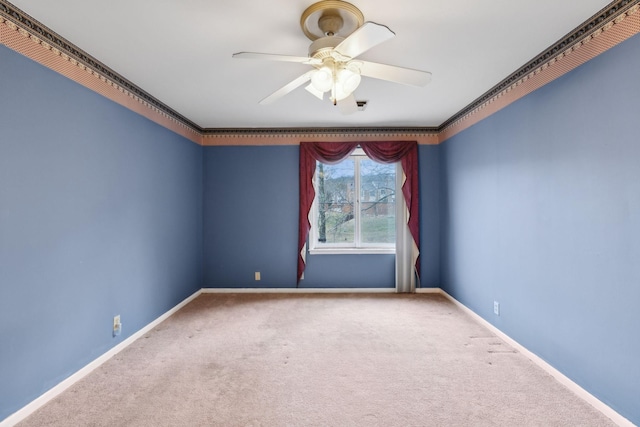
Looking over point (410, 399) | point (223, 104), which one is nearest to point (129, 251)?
point (223, 104)

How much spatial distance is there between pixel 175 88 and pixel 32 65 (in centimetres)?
116

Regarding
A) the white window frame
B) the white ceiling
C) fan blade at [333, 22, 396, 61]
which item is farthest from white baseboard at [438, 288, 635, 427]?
fan blade at [333, 22, 396, 61]

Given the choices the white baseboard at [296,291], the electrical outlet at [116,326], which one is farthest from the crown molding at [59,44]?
the white baseboard at [296,291]

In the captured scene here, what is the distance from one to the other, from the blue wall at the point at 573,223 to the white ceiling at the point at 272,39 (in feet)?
1.42

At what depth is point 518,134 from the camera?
9.01 ft

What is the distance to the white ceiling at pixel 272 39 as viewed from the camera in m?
1.83

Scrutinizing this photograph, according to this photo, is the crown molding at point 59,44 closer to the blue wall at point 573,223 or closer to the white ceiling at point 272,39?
the white ceiling at point 272,39

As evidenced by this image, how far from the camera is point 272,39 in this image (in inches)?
84.8

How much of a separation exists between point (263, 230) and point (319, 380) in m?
2.63

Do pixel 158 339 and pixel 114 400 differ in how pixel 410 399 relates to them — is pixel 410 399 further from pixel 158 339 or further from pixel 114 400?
pixel 158 339

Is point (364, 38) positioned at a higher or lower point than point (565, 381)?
higher

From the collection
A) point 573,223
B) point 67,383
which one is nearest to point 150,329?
point 67,383

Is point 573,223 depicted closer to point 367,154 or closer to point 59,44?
point 367,154

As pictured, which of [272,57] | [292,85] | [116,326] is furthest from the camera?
[116,326]
